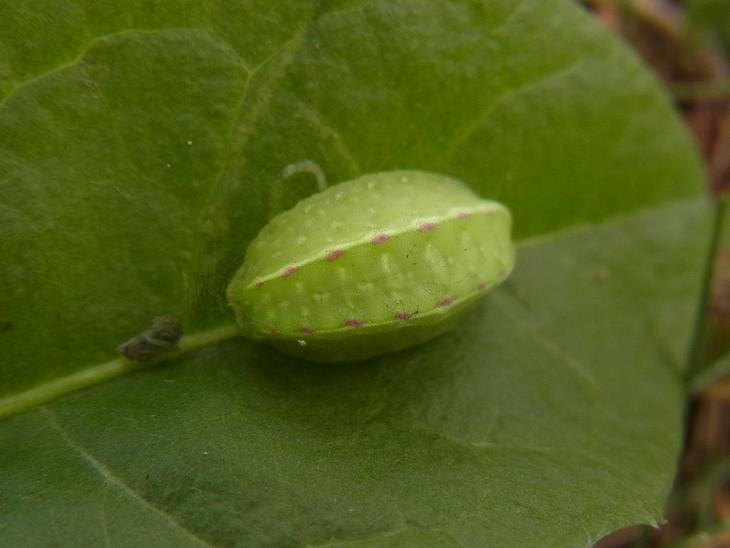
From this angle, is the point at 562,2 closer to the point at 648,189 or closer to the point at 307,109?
the point at 648,189

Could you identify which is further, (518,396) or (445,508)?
(518,396)

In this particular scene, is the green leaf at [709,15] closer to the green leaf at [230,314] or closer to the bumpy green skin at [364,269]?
the green leaf at [230,314]

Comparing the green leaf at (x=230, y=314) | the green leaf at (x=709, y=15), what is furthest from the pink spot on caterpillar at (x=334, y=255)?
the green leaf at (x=709, y=15)

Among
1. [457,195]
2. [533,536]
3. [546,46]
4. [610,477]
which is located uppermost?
[546,46]

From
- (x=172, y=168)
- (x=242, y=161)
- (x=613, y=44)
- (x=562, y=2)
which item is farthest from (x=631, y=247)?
(x=172, y=168)

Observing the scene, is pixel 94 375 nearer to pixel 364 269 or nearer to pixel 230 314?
pixel 230 314

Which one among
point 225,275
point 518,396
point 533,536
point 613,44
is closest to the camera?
point 533,536

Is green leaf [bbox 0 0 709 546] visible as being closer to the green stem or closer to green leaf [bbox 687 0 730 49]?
the green stem
